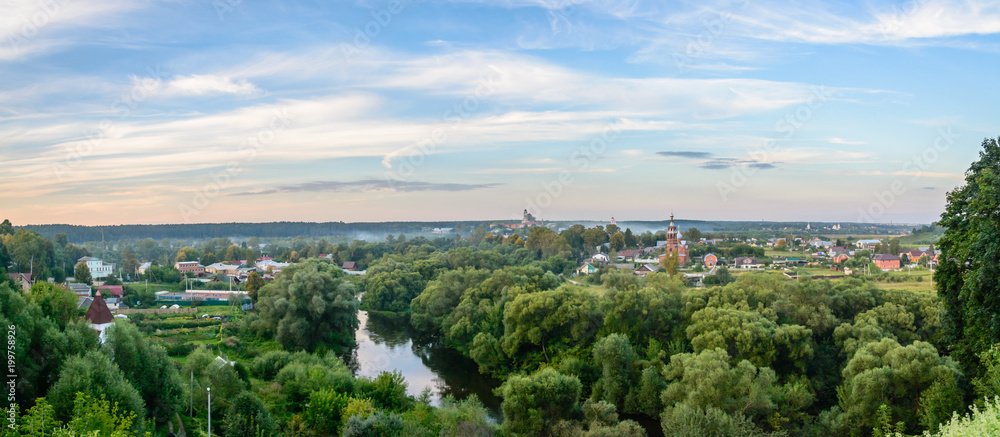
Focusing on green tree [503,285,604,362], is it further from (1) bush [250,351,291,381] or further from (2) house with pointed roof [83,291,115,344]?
(2) house with pointed roof [83,291,115,344]

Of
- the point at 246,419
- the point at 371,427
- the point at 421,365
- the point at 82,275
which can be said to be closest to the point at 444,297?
the point at 421,365

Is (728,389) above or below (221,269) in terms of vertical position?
above

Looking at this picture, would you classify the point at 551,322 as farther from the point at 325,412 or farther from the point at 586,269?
the point at 586,269

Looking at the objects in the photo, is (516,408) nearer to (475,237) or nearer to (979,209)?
(979,209)

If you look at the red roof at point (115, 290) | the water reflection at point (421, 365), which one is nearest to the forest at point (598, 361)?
the water reflection at point (421, 365)

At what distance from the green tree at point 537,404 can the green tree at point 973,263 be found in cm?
1085

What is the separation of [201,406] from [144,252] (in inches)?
4219

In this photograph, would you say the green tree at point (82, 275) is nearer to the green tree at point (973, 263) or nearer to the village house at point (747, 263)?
the village house at point (747, 263)

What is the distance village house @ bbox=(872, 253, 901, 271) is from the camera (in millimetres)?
55438

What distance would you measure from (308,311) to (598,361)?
16930 millimetres

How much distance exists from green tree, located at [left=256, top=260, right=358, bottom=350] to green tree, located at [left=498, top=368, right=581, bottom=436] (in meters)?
17.0

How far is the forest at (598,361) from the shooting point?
1496 cm

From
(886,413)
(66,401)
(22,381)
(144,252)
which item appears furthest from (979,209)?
(144,252)

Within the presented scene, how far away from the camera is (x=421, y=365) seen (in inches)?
1364
